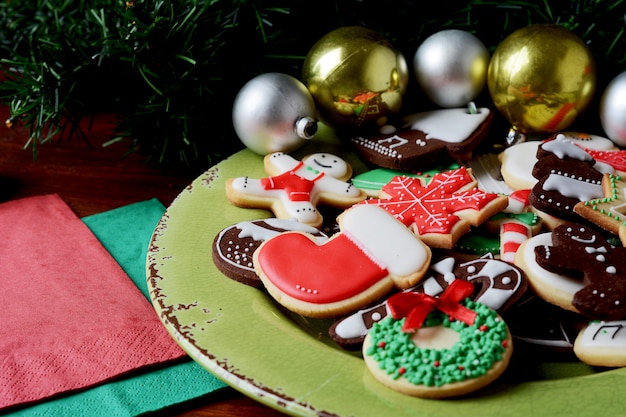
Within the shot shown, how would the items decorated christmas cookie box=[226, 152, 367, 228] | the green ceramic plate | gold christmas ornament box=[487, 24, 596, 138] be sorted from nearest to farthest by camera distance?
the green ceramic plate
decorated christmas cookie box=[226, 152, 367, 228]
gold christmas ornament box=[487, 24, 596, 138]

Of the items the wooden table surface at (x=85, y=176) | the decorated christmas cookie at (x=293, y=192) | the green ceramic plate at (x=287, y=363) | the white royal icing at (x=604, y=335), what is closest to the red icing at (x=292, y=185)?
the decorated christmas cookie at (x=293, y=192)

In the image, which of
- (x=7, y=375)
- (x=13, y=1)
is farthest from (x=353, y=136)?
(x=13, y=1)

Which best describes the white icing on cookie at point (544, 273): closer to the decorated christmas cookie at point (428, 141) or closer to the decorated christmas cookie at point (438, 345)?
the decorated christmas cookie at point (438, 345)

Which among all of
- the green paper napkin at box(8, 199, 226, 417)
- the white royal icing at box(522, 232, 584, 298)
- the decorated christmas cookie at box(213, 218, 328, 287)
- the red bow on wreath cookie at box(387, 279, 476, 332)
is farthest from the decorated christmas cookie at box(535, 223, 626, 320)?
the green paper napkin at box(8, 199, 226, 417)

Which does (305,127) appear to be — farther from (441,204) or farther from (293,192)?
(441,204)

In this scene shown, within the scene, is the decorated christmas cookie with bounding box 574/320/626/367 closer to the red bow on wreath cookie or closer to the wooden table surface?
the red bow on wreath cookie

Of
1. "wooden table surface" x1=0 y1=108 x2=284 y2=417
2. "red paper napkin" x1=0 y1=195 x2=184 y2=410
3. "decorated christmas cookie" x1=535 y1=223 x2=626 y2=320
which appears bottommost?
"wooden table surface" x1=0 y1=108 x2=284 y2=417

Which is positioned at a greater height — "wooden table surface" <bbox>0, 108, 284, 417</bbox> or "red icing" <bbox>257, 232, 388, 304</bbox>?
"red icing" <bbox>257, 232, 388, 304</bbox>

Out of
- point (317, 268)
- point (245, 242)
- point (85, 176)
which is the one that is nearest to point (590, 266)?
point (317, 268)
